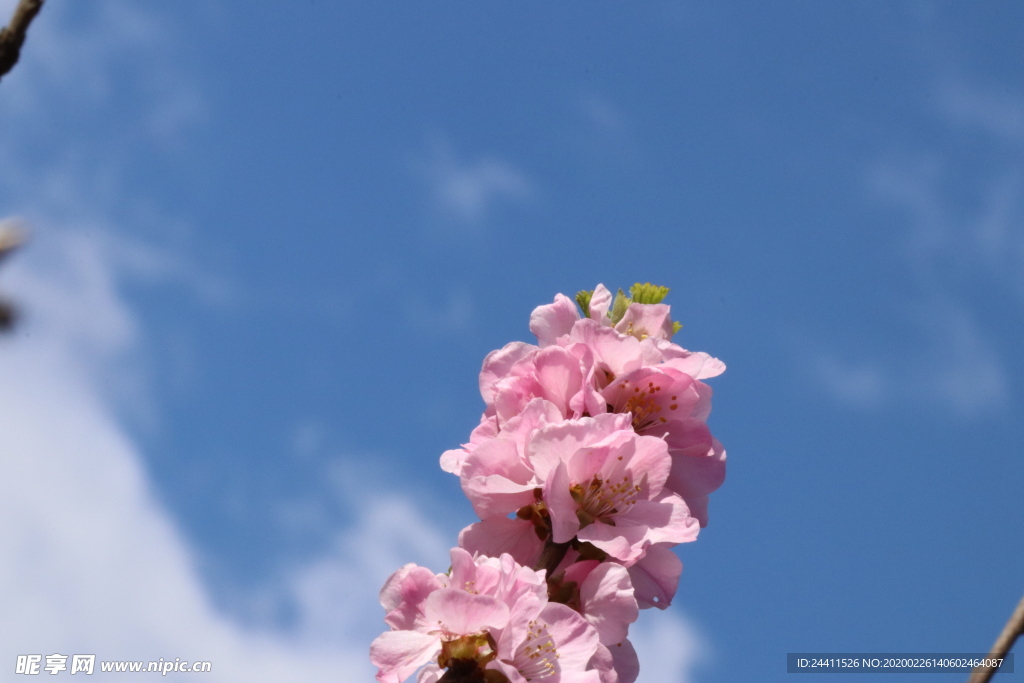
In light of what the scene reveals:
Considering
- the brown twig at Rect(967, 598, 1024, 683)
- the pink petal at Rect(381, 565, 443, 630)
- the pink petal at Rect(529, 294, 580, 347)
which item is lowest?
the brown twig at Rect(967, 598, 1024, 683)

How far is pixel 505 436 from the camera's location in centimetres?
233

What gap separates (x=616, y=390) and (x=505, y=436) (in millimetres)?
376

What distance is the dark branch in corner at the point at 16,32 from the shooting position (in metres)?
1.31

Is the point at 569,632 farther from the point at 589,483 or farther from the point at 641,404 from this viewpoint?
the point at 641,404

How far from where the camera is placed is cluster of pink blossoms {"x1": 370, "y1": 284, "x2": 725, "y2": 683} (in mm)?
1990

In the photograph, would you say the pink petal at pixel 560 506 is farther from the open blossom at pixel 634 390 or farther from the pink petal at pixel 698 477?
the pink petal at pixel 698 477

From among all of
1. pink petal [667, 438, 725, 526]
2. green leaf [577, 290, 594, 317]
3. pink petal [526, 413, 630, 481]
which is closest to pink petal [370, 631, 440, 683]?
pink petal [526, 413, 630, 481]

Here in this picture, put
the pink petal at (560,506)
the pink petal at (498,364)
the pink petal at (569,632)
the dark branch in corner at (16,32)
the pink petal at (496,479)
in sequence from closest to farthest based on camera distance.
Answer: the dark branch in corner at (16,32)
the pink petal at (569,632)
the pink petal at (560,506)
the pink petal at (496,479)
the pink petal at (498,364)

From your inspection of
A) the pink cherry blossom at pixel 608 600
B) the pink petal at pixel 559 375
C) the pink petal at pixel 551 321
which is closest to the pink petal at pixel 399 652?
the pink cherry blossom at pixel 608 600

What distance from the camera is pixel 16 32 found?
4.31 feet

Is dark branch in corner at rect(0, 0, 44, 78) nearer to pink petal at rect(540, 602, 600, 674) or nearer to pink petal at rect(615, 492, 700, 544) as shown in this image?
pink petal at rect(540, 602, 600, 674)

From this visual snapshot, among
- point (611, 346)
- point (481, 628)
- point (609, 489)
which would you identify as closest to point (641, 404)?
point (611, 346)

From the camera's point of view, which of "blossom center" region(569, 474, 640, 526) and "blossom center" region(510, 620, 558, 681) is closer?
"blossom center" region(510, 620, 558, 681)

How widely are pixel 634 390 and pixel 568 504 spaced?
0.45m
